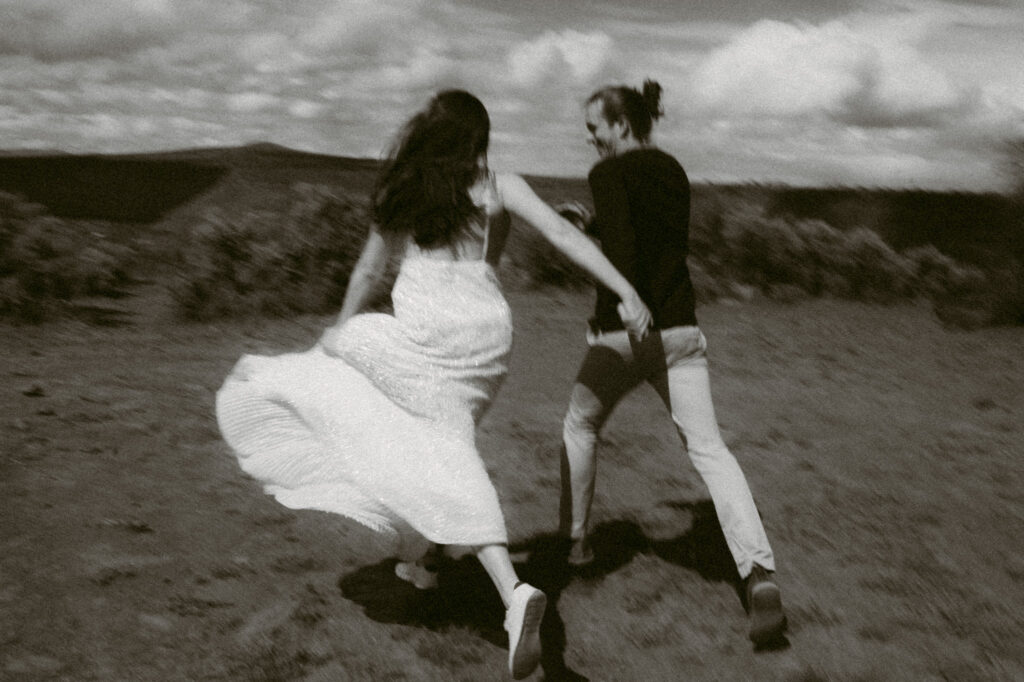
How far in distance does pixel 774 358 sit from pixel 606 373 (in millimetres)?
5575

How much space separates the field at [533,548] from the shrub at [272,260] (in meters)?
1.45

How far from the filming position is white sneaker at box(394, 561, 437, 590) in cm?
435

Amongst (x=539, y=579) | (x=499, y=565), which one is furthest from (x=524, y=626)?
(x=539, y=579)

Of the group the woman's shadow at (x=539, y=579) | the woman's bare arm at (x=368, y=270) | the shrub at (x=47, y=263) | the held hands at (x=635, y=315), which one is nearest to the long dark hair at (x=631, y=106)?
the held hands at (x=635, y=315)

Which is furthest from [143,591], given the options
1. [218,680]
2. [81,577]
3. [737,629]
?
[737,629]

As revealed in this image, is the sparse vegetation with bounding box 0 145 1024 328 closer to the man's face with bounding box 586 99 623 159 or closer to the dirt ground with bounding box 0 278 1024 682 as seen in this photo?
the dirt ground with bounding box 0 278 1024 682

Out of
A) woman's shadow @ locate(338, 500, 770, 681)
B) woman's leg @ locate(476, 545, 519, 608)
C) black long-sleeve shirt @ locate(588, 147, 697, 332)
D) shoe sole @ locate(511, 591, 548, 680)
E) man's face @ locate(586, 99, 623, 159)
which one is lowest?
woman's shadow @ locate(338, 500, 770, 681)

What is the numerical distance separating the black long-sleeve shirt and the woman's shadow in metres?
1.14

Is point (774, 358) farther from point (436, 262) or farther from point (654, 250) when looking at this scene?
point (436, 262)

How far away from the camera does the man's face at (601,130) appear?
157 inches

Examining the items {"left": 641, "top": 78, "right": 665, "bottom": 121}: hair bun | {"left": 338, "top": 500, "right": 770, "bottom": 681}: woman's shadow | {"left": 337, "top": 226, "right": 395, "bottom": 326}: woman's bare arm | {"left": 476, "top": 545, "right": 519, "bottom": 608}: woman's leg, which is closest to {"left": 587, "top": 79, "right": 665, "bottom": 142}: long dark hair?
{"left": 641, "top": 78, "right": 665, "bottom": 121}: hair bun

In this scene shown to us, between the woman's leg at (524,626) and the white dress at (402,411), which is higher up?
the white dress at (402,411)

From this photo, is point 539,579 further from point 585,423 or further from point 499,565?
point 499,565

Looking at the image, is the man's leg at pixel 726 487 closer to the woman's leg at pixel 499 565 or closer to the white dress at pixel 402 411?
the white dress at pixel 402 411
